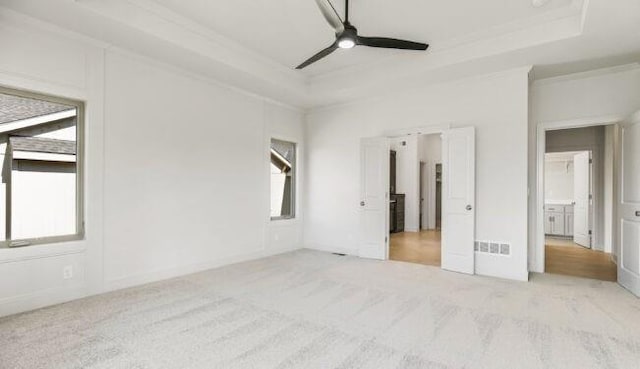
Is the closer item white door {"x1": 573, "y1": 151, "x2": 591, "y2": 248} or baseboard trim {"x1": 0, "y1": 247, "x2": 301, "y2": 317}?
baseboard trim {"x1": 0, "y1": 247, "x2": 301, "y2": 317}

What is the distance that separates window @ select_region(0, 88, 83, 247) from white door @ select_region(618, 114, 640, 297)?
620 centimetres

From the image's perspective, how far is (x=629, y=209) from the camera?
377 centimetres

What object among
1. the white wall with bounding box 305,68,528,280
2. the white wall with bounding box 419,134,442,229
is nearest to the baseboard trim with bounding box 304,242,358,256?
the white wall with bounding box 305,68,528,280

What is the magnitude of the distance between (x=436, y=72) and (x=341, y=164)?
91.6 inches

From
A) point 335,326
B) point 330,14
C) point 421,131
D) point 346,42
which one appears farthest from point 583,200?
point 330,14

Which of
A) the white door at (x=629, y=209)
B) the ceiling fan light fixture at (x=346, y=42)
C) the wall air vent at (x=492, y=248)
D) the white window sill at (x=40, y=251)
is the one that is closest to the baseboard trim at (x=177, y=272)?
the white window sill at (x=40, y=251)

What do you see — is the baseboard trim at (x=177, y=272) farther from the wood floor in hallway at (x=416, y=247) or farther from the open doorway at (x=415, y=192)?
the open doorway at (x=415, y=192)

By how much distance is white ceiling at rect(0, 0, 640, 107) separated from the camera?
3.16 meters

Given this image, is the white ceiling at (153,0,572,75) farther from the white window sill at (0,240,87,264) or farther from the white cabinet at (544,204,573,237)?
the white cabinet at (544,204,573,237)

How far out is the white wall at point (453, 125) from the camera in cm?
428

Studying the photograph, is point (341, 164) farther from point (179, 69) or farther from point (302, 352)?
point (302, 352)

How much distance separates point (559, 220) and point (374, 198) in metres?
5.69

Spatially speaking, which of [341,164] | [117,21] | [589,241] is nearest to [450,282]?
[341,164]

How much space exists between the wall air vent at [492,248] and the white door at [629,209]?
1.23 metres
